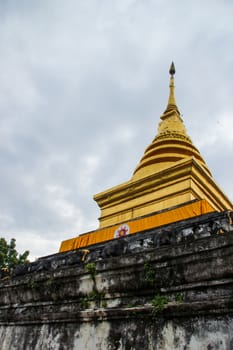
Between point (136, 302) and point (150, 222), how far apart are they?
243 inches

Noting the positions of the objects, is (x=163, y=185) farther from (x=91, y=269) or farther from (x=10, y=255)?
(x=10, y=255)

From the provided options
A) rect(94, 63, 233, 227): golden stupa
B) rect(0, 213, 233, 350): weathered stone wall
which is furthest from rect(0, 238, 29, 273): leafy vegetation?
rect(0, 213, 233, 350): weathered stone wall

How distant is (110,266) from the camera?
364cm

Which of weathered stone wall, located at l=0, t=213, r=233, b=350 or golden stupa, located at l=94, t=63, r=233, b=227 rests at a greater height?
golden stupa, located at l=94, t=63, r=233, b=227

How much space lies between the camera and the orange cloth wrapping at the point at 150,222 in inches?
339

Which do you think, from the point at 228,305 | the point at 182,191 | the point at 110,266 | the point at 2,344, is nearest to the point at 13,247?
the point at 182,191

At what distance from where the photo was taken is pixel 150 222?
9.43m

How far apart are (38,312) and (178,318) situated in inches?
83.4

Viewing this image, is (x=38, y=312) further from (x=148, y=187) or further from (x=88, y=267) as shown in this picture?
(x=148, y=187)

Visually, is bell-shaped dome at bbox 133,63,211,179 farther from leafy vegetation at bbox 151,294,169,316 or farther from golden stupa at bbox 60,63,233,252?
leafy vegetation at bbox 151,294,169,316

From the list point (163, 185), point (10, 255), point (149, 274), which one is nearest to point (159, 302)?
point (149, 274)

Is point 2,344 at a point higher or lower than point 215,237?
lower

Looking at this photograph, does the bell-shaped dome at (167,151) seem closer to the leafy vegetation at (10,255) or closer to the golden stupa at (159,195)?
the golden stupa at (159,195)

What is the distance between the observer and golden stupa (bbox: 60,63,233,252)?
31.4ft
